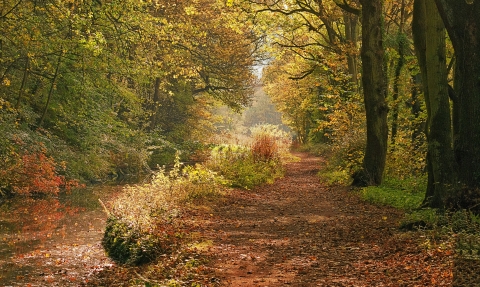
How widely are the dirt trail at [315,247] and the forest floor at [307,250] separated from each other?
0.01m

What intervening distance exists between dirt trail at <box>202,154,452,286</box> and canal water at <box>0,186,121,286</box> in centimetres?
215

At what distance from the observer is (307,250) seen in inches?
277

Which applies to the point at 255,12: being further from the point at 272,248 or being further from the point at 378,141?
the point at 272,248

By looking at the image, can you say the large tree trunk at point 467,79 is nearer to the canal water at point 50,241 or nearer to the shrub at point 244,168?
the canal water at point 50,241

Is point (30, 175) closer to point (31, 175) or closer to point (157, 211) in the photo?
point (31, 175)

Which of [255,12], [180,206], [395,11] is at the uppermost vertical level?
[395,11]

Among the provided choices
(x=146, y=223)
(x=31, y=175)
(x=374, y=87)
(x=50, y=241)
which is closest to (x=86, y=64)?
(x=31, y=175)

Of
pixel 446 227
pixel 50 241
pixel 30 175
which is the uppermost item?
pixel 446 227

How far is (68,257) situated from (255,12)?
43.5 ft

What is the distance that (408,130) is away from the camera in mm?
16172

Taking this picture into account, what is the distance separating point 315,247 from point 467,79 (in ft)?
11.8

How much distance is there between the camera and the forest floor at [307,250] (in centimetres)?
545

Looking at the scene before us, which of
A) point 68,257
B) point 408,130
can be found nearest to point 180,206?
point 68,257

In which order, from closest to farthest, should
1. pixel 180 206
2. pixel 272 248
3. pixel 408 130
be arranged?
pixel 272 248 < pixel 180 206 < pixel 408 130
